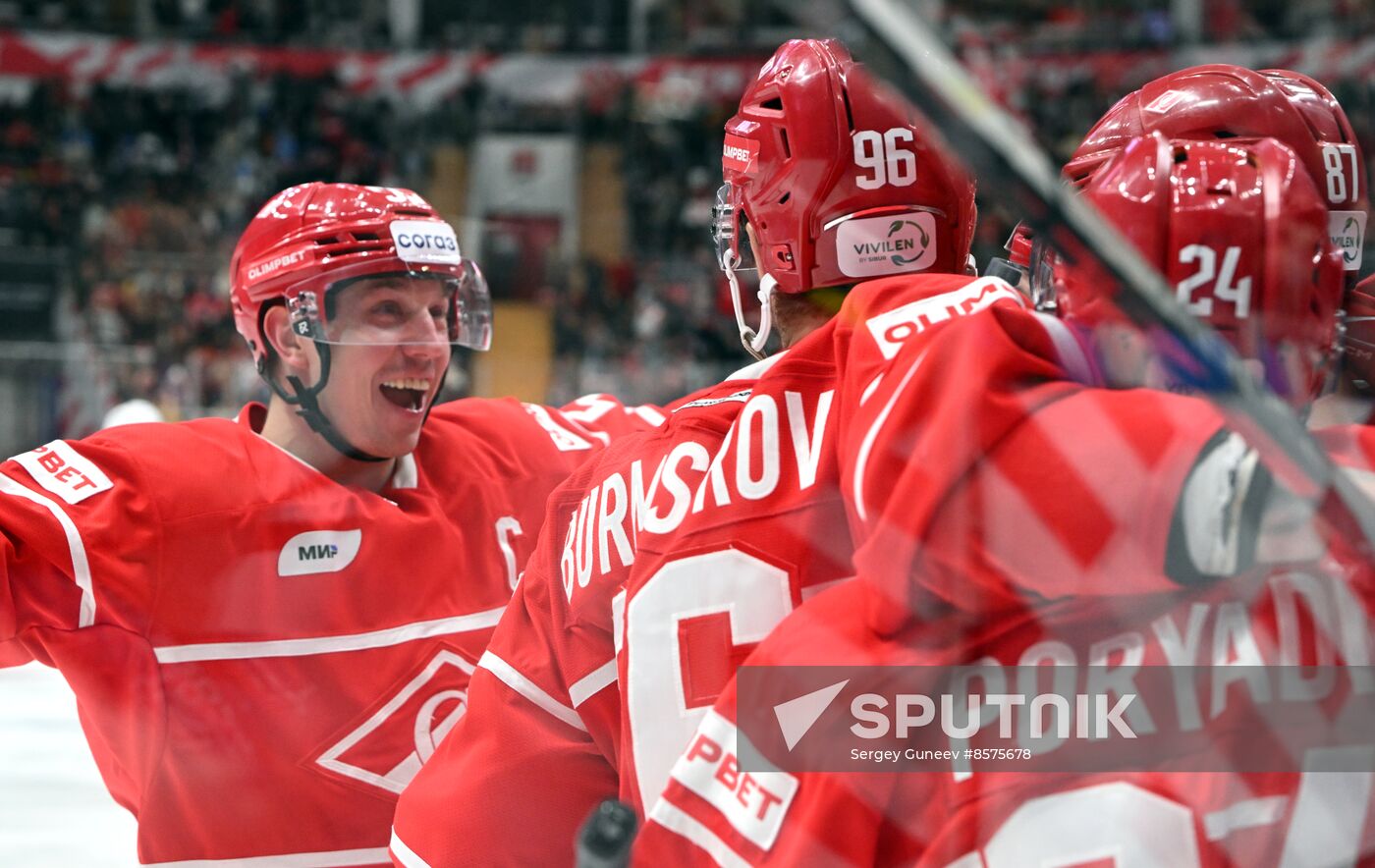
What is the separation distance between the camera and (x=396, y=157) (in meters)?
7.50

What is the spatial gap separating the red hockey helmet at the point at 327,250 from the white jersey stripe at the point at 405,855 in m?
0.98

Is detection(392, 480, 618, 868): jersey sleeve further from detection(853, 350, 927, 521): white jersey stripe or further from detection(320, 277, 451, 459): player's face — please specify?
detection(320, 277, 451, 459): player's face

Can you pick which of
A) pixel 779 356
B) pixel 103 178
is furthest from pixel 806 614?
pixel 103 178

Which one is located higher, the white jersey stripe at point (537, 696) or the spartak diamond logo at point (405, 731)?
the white jersey stripe at point (537, 696)

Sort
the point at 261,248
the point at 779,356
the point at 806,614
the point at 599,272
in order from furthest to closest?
the point at 599,272 → the point at 261,248 → the point at 779,356 → the point at 806,614

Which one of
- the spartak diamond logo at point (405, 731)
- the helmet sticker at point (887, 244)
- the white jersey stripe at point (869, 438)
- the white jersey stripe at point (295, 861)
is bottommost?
the white jersey stripe at point (295, 861)

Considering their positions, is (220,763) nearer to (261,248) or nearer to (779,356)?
(261,248)

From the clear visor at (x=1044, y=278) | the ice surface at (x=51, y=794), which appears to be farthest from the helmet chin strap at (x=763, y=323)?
the ice surface at (x=51, y=794)

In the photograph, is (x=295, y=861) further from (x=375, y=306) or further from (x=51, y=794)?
(x=51, y=794)

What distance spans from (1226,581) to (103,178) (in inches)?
389

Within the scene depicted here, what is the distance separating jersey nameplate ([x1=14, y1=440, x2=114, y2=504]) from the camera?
2.12 meters

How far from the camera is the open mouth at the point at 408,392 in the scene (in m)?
2.38

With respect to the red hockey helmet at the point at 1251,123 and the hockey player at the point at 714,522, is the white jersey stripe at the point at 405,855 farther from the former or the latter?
the red hockey helmet at the point at 1251,123

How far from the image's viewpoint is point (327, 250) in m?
2.38
